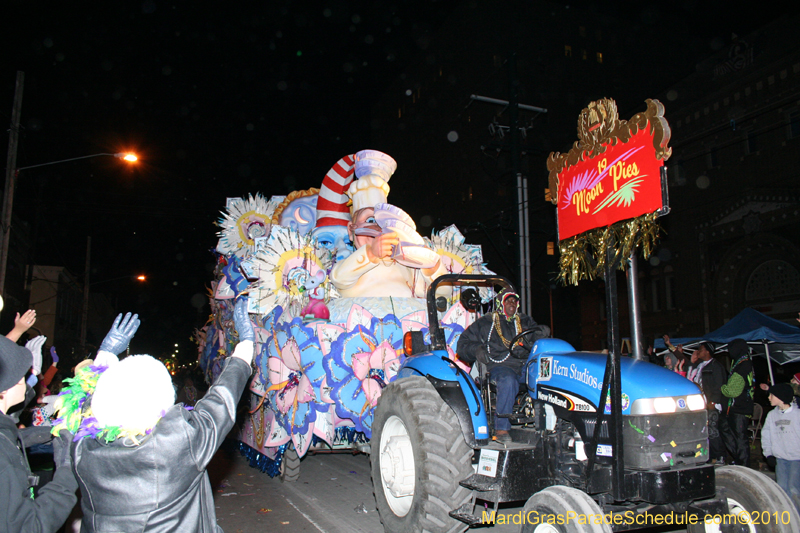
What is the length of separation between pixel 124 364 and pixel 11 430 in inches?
38.2

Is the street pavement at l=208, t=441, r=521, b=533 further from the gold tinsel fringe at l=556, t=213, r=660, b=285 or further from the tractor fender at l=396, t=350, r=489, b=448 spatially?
the gold tinsel fringe at l=556, t=213, r=660, b=285

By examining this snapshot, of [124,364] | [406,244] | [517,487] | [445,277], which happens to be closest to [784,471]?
[517,487]

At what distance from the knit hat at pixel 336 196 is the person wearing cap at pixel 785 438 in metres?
5.61

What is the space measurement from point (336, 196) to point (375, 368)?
3.02 metres

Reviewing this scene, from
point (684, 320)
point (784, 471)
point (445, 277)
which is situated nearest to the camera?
point (445, 277)

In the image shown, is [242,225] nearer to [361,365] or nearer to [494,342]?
[361,365]

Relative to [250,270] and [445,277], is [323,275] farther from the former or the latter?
[445,277]

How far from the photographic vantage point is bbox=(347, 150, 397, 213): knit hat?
6887 millimetres

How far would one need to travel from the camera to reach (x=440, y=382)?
4.13 metres

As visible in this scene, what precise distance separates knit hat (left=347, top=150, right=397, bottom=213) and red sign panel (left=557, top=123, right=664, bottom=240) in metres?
3.47

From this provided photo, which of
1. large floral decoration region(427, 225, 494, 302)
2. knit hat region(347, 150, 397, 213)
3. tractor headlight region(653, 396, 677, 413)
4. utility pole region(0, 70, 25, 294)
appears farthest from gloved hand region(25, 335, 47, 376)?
utility pole region(0, 70, 25, 294)

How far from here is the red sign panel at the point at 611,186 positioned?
9.81ft

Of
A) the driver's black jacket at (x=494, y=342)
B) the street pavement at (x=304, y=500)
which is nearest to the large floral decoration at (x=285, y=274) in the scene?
the street pavement at (x=304, y=500)

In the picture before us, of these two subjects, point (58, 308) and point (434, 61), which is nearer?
point (58, 308)
